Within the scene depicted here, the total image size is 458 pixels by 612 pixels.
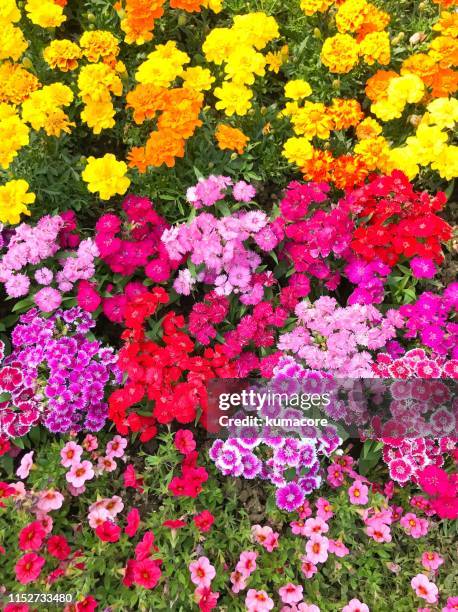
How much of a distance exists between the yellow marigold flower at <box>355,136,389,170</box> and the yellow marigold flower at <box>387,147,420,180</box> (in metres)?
0.07

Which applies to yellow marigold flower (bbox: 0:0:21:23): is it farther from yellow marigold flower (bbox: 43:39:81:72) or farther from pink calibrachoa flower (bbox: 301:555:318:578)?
pink calibrachoa flower (bbox: 301:555:318:578)

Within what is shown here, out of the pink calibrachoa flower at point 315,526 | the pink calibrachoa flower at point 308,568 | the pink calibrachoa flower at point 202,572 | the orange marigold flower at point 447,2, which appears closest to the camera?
the pink calibrachoa flower at point 202,572

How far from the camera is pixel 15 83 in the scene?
352 centimetres

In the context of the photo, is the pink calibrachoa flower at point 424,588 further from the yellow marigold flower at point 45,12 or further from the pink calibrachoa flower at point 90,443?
the yellow marigold flower at point 45,12

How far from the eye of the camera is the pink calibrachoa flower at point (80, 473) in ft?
9.86

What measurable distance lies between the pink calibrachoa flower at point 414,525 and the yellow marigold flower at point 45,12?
3.82m

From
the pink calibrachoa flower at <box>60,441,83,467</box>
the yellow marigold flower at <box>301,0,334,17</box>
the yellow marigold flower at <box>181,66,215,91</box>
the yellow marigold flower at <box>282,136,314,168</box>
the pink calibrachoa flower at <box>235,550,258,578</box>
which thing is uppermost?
the yellow marigold flower at <box>301,0,334,17</box>

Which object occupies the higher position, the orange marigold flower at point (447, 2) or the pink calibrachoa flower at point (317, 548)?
the orange marigold flower at point (447, 2)

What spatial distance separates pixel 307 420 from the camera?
3197mm

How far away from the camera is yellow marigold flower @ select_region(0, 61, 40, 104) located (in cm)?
352

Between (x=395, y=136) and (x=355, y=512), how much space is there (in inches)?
108

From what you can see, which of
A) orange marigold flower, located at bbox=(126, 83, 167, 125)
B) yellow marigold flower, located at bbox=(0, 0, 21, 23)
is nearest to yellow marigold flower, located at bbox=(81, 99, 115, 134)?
orange marigold flower, located at bbox=(126, 83, 167, 125)

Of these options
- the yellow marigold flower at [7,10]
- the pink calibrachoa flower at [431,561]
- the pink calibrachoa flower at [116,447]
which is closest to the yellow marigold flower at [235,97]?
the yellow marigold flower at [7,10]

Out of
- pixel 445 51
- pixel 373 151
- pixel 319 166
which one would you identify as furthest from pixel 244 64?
pixel 445 51
